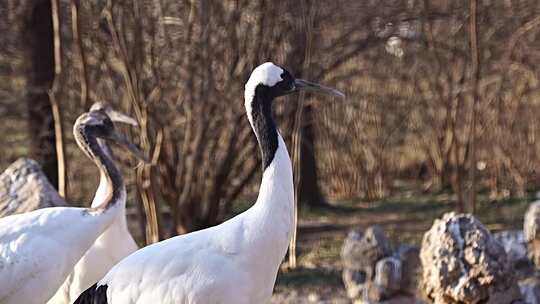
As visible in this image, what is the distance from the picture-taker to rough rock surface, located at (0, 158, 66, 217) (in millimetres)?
7840

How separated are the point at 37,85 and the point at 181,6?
1.94 m

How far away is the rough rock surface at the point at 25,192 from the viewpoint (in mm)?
7840

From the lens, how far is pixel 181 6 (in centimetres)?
986

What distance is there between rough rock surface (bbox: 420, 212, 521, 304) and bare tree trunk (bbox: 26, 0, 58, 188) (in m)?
4.85

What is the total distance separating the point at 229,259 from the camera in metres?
5.15

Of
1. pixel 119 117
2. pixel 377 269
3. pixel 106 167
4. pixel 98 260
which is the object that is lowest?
pixel 377 269

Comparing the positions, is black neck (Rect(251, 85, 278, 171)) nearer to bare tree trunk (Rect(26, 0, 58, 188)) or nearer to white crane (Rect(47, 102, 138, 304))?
white crane (Rect(47, 102, 138, 304))

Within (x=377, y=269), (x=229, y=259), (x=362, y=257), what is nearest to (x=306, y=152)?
(x=362, y=257)

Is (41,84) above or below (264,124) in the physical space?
above

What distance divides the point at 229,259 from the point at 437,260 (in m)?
2.28

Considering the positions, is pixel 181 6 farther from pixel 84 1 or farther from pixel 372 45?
pixel 372 45

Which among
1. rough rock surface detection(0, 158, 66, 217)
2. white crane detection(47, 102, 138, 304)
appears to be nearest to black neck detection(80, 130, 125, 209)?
white crane detection(47, 102, 138, 304)

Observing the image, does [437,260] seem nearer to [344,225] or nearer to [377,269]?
[377,269]

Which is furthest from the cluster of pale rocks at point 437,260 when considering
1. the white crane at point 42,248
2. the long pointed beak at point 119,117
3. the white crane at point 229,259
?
the white crane at point 229,259
